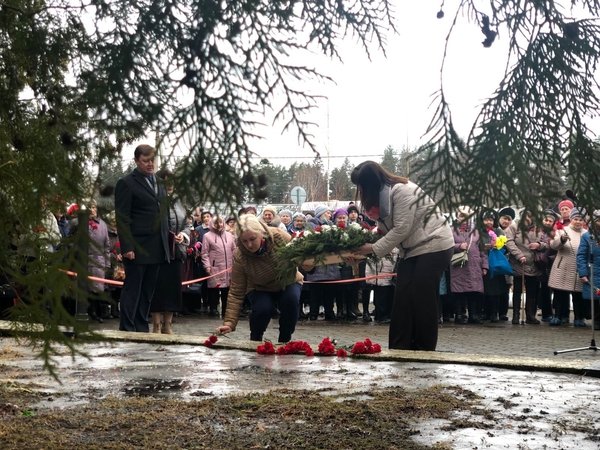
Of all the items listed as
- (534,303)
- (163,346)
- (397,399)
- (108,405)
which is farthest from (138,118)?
(534,303)

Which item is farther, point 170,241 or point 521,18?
point 170,241

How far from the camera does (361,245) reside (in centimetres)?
958

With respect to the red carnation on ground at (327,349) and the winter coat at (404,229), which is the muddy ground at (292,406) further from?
the winter coat at (404,229)

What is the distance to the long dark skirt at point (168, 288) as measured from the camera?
39.0 feet

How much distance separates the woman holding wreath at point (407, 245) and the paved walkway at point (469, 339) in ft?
1.19

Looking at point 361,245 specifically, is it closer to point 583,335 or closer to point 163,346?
point 163,346

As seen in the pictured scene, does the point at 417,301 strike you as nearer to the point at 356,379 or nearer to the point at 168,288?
the point at 356,379

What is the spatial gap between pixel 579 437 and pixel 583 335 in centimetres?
954

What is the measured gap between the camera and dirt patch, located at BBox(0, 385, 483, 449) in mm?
5305

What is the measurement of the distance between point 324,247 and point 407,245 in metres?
0.93

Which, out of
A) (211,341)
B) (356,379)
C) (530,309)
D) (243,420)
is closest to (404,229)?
(356,379)

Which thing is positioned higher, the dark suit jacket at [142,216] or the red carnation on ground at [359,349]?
the dark suit jacket at [142,216]

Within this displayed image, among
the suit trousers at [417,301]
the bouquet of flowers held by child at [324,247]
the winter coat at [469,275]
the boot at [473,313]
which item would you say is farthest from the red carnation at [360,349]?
the boot at [473,313]

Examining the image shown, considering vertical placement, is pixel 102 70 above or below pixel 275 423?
above
